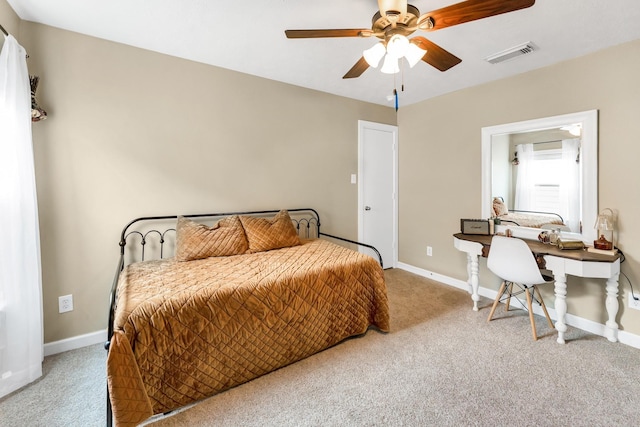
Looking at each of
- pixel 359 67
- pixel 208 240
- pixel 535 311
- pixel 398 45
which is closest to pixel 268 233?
pixel 208 240

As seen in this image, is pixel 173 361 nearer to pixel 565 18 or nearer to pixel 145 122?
pixel 145 122

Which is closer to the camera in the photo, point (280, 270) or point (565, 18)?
point (565, 18)

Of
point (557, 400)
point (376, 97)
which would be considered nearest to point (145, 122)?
point (376, 97)

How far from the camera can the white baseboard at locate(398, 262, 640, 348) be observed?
2295 mm

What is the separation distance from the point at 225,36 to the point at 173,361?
2.29 metres

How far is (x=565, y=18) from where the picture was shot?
6.38 ft

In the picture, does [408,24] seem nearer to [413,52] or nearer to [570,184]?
[413,52]

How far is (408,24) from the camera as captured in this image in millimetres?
1579

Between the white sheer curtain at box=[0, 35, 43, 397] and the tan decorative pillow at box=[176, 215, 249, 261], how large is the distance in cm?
89

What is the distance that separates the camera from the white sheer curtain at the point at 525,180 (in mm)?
2928

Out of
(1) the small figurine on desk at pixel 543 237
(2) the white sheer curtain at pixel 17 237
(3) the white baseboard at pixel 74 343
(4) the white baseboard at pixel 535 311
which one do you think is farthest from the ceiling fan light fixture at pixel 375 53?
(3) the white baseboard at pixel 74 343

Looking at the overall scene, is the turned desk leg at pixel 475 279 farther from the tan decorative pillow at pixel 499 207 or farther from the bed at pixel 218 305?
the bed at pixel 218 305

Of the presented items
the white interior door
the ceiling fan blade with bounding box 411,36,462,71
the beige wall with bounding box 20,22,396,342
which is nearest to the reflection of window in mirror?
the white interior door

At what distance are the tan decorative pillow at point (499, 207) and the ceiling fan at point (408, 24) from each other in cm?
192
